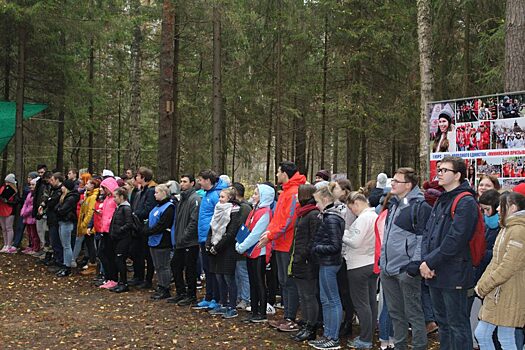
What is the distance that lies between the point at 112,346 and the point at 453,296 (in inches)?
153

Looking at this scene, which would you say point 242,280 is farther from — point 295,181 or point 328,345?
point 328,345

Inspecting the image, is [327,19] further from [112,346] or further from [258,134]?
[112,346]

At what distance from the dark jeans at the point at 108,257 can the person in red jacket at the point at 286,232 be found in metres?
3.77

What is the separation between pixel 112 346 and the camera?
6410 mm

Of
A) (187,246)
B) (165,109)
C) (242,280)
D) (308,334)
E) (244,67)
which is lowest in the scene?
(308,334)

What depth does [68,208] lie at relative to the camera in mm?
10781

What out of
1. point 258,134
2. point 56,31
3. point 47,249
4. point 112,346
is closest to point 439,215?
point 112,346

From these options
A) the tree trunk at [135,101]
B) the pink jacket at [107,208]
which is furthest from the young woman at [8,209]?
the tree trunk at [135,101]

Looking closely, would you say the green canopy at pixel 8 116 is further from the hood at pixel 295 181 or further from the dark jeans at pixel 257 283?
the hood at pixel 295 181

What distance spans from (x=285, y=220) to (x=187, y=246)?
2085 millimetres

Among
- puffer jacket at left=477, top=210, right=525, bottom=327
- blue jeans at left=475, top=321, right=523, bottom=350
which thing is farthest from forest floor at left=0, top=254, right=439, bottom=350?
puffer jacket at left=477, top=210, right=525, bottom=327

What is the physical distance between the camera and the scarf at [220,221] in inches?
303

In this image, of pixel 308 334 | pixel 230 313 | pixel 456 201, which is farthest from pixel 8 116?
pixel 456 201

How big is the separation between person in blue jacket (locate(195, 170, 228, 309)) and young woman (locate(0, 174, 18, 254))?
6767mm
